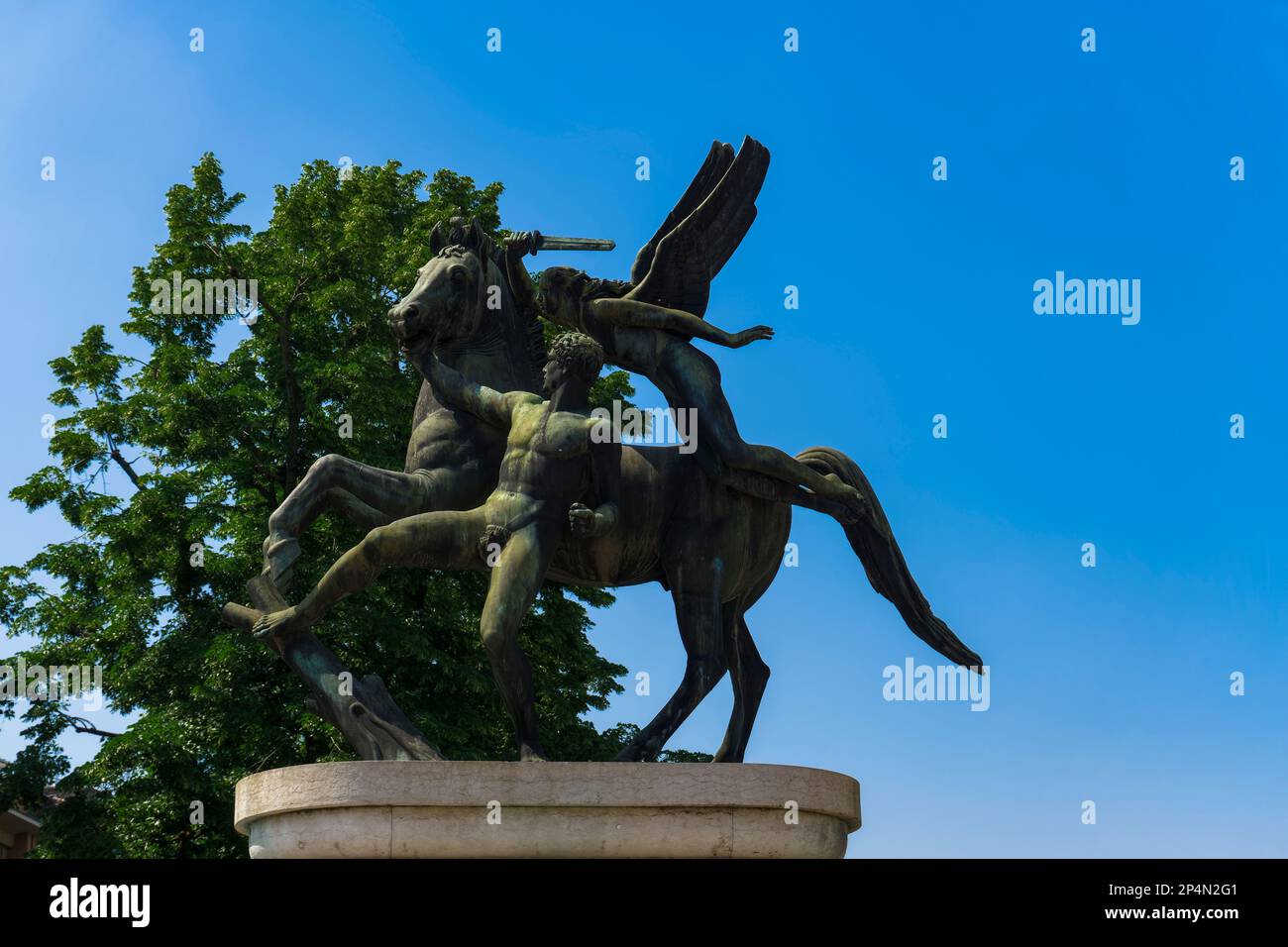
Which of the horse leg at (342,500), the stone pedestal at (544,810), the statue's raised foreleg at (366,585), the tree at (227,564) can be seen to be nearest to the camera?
the stone pedestal at (544,810)

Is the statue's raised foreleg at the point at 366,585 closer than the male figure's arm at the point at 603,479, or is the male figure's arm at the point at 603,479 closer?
the statue's raised foreleg at the point at 366,585

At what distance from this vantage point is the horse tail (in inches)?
438

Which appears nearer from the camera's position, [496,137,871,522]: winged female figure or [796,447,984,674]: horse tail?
[496,137,871,522]: winged female figure

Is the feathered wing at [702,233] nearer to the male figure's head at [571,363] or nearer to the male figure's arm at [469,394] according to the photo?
the male figure's head at [571,363]

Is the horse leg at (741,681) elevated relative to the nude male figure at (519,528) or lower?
lower

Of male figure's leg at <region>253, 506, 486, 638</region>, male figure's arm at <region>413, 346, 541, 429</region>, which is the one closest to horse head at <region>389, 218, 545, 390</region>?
male figure's arm at <region>413, 346, 541, 429</region>

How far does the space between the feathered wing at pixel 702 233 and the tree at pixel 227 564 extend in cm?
747

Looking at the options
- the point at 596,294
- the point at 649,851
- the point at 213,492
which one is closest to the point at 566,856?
the point at 649,851

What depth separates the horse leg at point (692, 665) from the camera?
9938 millimetres

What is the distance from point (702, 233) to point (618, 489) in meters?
2.48

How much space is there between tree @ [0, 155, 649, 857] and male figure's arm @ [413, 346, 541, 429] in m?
7.24

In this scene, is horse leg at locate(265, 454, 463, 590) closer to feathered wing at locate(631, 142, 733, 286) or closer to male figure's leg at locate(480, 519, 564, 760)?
male figure's leg at locate(480, 519, 564, 760)

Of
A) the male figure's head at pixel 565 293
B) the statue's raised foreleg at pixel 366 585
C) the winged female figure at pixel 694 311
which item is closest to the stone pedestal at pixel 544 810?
the statue's raised foreleg at pixel 366 585
